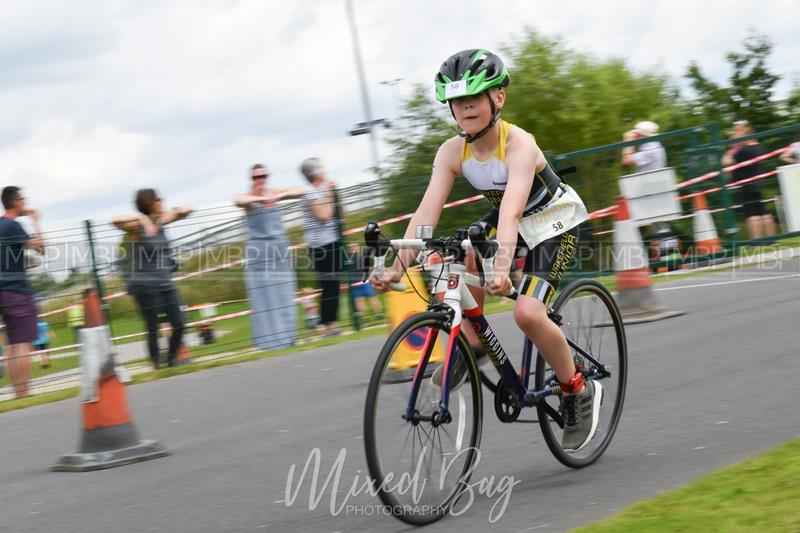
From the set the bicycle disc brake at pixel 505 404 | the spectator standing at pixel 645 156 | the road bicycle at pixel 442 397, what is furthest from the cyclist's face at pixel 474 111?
the spectator standing at pixel 645 156

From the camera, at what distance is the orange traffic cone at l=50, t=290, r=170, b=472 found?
26.9 feet

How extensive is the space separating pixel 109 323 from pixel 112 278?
0.49 metres

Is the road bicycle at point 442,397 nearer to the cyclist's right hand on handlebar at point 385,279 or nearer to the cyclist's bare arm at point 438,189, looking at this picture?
the cyclist's right hand on handlebar at point 385,279

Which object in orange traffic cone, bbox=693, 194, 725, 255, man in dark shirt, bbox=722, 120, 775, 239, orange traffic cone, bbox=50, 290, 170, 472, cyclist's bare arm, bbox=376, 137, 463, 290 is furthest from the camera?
man in dark shirt, bbox=722, 120, 775, 239

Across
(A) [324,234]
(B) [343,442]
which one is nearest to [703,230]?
(A) [324,234]

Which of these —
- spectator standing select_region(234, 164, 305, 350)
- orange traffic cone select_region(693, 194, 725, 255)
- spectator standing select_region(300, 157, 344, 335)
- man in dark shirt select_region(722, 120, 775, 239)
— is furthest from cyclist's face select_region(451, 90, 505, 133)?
man in dark shirt select_region(722, 120, 775, 239)

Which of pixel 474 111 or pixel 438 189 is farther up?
pixel 474 111

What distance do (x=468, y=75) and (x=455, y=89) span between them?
0.29 ft

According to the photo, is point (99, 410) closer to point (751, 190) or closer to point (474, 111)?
point (474, 111)

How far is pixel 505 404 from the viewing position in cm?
623

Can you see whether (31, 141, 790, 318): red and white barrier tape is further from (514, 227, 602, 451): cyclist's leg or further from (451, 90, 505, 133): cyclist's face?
(451, 90, 505, 133): cyclist's face

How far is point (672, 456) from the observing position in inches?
267

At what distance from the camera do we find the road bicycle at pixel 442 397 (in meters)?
5.55

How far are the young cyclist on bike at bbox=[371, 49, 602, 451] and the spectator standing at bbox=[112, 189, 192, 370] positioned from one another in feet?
25.2
